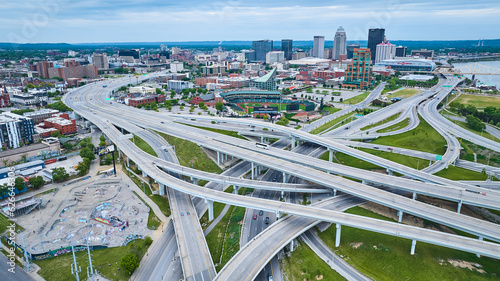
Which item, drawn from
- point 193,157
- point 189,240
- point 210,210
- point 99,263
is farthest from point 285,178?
point 99,263

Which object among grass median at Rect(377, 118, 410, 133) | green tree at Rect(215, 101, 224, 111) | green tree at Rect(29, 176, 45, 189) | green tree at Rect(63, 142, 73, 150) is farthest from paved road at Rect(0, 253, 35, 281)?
green tree at Rect(215, 101, 224, 111)

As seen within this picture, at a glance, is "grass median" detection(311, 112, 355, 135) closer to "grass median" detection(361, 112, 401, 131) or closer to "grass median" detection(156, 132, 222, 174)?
"grass median" detection(361, 112, 401, 131)

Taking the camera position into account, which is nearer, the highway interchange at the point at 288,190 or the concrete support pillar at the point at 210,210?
the highway interchange at the point at 288,190

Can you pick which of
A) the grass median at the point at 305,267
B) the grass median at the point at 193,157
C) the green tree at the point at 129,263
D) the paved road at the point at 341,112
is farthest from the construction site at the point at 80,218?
the paved road at the point at 341,112

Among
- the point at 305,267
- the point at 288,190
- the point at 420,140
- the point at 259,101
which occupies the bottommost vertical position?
the point at 305,267

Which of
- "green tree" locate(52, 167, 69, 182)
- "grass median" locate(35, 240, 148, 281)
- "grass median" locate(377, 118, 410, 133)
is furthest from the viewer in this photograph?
"grass median" locate(377, 118, 410, 133)

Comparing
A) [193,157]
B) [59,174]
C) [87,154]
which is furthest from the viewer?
[87,154]

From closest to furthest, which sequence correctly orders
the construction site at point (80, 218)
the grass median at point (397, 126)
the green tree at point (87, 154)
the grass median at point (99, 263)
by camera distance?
the grass median at point (99, 263), the construction site at point (80, 218), the green tree at point (87, 154), the grass median at point (397, 126)

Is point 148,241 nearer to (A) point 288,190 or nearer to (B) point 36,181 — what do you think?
(A) point 288,190

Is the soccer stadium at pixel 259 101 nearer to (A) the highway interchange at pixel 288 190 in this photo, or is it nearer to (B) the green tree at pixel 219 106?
(B) the green tree at pixel 219 106

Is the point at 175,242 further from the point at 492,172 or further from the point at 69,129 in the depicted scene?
the point at 69,129
